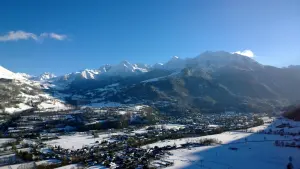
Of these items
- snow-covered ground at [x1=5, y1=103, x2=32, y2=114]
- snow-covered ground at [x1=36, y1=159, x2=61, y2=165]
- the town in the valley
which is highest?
snow-covered ground at [x1=5, y1=103, x2=32, y2=114]

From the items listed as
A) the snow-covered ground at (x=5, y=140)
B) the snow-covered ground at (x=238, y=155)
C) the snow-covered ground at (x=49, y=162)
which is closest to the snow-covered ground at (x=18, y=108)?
the snow-covered ground at (x=5, y=140)

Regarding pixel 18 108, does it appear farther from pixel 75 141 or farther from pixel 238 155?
pixel 238 155

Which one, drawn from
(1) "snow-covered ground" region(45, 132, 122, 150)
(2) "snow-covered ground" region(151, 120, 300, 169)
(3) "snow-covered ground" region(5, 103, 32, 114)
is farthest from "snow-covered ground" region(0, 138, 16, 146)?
(3) "snow-covered ground" region(5, 103, 32, 114)

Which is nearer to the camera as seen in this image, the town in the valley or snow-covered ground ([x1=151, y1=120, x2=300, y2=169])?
snow-covered ground ([x1=151, y1=120, x2=300, y2=169])

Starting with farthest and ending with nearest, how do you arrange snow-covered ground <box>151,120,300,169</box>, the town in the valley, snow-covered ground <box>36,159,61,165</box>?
snow-covered ground <box>36,159,61,165</box> → the town in the valley → snow-covered ground <box>151,120,300,169</box>

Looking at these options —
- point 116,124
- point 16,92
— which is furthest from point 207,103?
point 16,92

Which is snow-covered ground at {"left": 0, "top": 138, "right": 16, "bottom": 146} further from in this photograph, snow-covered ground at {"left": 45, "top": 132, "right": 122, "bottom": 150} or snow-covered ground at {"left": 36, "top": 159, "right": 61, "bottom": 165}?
snow-covered ground at {"left": 36, "top": 159, "right": 61, "bottom": 165}

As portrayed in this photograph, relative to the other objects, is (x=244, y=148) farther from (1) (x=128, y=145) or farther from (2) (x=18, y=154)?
(2) (x=18, y=154)
